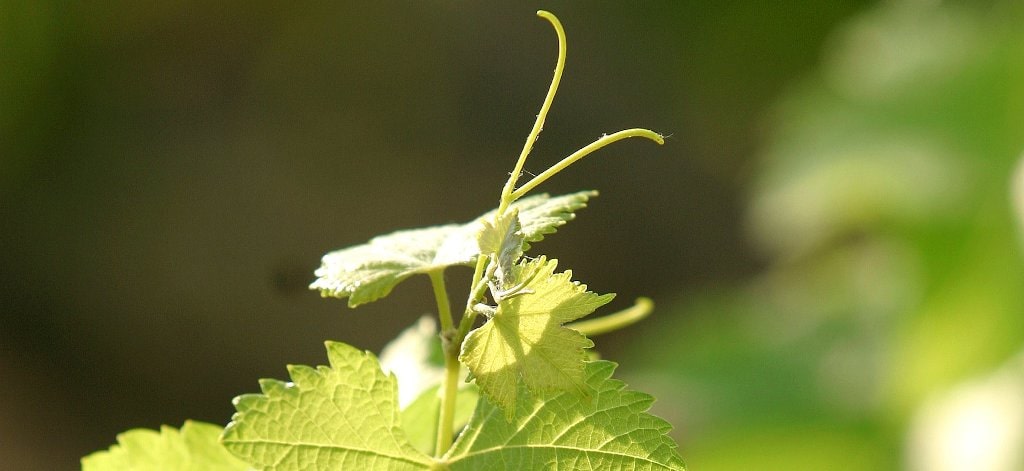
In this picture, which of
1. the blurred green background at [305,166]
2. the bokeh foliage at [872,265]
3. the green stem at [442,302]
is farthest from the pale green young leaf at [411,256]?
the blurred green background at [305,166]

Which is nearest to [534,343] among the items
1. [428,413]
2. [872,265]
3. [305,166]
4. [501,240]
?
[501,240]

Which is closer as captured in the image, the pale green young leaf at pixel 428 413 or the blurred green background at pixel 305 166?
the pale green young leaf at pixel 428 413

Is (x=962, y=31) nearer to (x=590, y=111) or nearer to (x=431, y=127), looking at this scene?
(x=590, y=111)

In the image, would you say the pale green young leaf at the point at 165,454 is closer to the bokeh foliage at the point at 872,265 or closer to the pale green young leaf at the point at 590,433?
the pale green young leaf at the point at 590,433

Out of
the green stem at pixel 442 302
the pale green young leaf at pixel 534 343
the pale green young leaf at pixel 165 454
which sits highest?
the green stem at pixel 442 302

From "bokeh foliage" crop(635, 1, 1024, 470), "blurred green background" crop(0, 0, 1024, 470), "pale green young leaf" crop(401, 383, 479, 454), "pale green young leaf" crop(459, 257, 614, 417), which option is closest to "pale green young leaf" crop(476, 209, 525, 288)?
"pale green young leaf" crop(459, 257, 614, 417)

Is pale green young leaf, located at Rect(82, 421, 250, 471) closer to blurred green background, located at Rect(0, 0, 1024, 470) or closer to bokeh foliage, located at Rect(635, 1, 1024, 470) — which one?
bokeh foliage, located at Rect(635, 1, 1024, 470)

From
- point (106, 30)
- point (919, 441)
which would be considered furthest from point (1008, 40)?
point (106, 30)
